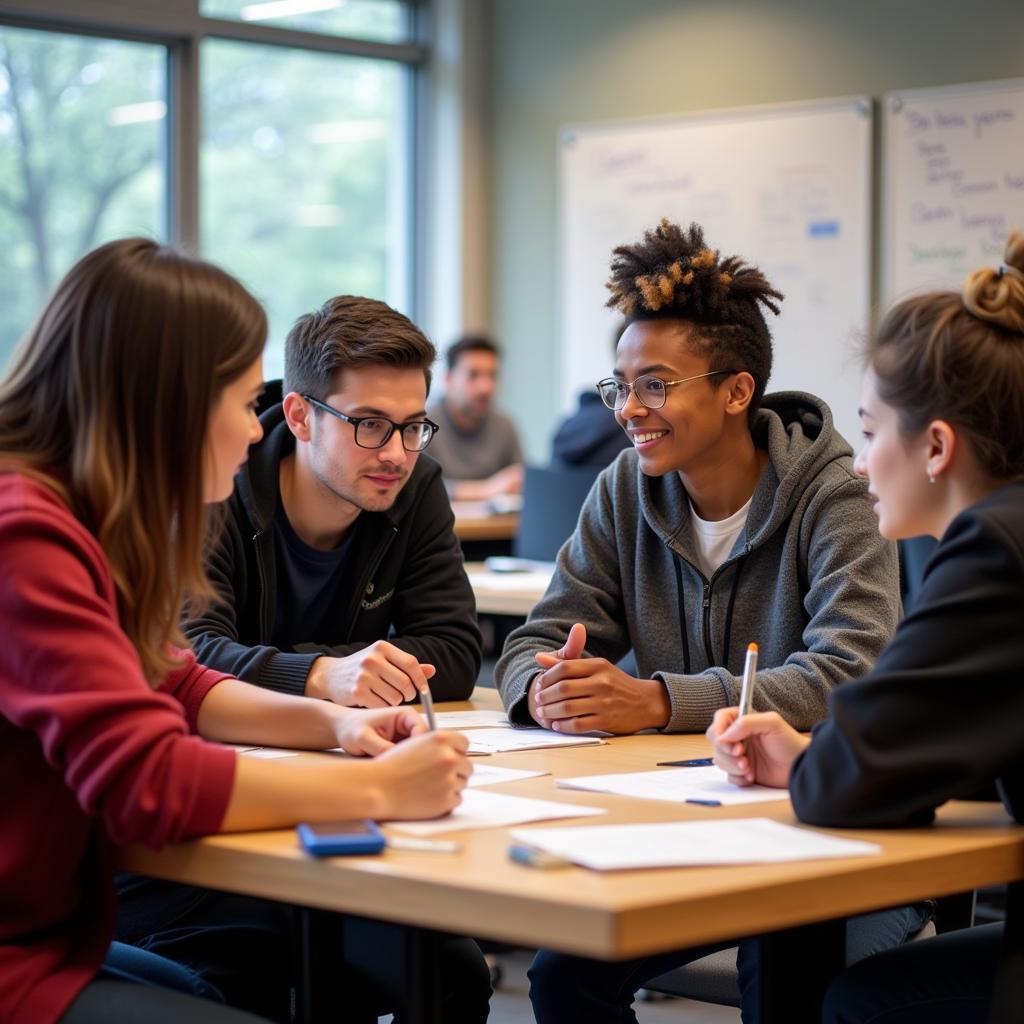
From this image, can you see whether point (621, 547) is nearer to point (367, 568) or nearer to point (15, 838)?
point (367, 568)

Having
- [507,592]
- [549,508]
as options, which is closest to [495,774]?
[507,592]

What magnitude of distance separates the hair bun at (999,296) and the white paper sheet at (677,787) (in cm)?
53

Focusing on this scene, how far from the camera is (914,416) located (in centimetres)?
155

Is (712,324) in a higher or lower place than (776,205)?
lower

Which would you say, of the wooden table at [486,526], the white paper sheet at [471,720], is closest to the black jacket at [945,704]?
the white paper sheet at [471,720]

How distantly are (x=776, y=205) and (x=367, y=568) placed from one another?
399 centimetres

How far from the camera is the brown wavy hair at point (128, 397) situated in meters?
1.38

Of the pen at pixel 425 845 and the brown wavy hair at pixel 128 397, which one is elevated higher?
the brown wavy hair at pixel 128 397

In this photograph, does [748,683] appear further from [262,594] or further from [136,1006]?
[262,594]

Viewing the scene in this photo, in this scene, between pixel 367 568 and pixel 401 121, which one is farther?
pixel 401 121

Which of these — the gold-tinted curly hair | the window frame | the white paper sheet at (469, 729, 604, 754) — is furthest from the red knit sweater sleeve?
the window frame

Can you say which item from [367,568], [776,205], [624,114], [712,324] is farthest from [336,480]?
[624,114]

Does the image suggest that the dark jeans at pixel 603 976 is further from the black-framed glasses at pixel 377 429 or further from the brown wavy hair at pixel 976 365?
the black-framed glasses at pixel 377 429

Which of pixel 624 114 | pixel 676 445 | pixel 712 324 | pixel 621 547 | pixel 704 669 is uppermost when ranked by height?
pixel 624 114
